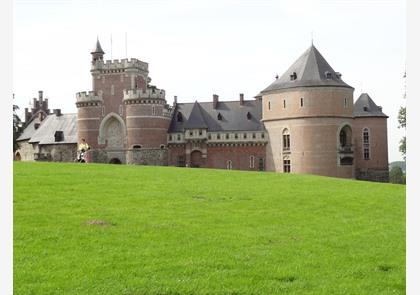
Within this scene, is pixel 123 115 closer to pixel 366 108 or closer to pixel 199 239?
pixel 366 108

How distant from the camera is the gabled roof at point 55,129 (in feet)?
211

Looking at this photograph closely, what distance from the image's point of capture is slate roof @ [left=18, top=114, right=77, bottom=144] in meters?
64.3

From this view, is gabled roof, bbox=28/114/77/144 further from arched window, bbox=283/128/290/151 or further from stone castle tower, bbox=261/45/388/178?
arched window, bbox=283/128/290/151

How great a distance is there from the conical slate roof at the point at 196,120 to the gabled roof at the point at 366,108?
636 inches

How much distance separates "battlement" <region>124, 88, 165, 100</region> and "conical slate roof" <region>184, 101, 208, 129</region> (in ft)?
14.3

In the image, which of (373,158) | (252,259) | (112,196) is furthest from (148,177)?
(373,158)

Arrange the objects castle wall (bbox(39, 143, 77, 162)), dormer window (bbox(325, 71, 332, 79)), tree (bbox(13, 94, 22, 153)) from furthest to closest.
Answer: tree (bbox(13, 94, 22, 153)) → castle wall (bbox(39, 143, 77, 162)) → dormer window (bbox(325, 71, 332, 79))

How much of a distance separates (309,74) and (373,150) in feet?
35.0

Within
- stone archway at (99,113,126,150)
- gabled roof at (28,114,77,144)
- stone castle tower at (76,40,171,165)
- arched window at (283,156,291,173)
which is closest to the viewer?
arched window at (283,156,291,173)

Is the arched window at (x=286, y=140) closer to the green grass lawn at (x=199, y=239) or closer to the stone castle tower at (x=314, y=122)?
the stone castle tower at (x=314, y=122)

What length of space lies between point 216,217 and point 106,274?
6.25 m

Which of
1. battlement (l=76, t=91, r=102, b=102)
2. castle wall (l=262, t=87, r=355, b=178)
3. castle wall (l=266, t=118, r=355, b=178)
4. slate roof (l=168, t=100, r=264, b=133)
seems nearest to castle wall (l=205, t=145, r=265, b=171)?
slate roof (l=168, t=100, r=264, b=133)

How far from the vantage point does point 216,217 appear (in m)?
16.3

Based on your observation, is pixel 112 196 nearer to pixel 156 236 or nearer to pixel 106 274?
pixel 156 236
